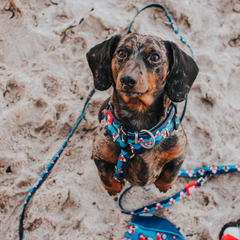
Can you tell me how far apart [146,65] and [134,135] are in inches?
21.0

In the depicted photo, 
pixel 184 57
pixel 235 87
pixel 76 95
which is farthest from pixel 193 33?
pixel 76 95

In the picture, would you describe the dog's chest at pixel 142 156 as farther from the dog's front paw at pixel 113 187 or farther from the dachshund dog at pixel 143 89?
the dog's front paw at pixel 113 187

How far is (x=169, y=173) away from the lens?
1897 mm

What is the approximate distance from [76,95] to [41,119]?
0.53 metres

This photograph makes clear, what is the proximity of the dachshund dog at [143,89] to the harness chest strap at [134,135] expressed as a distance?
55 millimetres

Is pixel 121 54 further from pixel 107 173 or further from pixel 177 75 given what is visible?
pixel 107 173

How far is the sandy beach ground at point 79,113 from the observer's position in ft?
7.06

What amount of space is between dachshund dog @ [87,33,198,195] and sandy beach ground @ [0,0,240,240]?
64 cm

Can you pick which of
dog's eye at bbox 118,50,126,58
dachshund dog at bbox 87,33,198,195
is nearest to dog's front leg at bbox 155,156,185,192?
dachshund dog at bbox 87,33,198,195

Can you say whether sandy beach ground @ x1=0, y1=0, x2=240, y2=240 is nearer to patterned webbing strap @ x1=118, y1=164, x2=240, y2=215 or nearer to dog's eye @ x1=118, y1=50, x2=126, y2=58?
patterned webbing strap @ x1=118, y1=164, x2=240, y2=215

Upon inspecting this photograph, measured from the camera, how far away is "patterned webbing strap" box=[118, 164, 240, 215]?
210 cm

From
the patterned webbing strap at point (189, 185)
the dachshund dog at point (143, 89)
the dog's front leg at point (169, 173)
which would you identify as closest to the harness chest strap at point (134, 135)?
the dachshund dog at point (143, 89)

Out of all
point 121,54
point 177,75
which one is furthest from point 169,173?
point 121,54

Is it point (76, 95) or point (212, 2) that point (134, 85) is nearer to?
point (76, 95)
